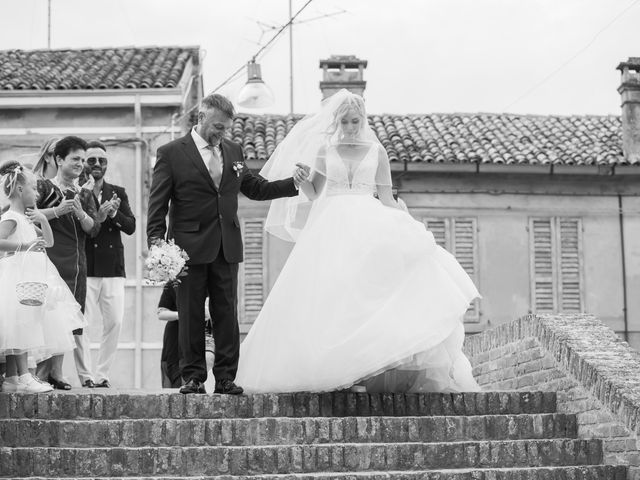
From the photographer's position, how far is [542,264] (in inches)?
927

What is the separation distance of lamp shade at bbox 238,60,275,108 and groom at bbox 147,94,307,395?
10.9 m

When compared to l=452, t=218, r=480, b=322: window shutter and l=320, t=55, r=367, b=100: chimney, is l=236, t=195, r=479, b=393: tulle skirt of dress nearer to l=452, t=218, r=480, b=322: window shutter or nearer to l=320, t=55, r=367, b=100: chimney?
l=452, t=218, r=480, b=322: window shutter

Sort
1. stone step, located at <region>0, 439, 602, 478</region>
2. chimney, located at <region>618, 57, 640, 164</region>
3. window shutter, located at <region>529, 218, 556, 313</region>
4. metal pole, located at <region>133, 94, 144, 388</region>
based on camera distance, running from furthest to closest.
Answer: chimney, located at <region>618, 57, 640, 164</region> < window shutter, located at <region>529, 218, 556, 313</region> < metal pole, located at <region>133, 94, 144, 388</region> < stone step, located at <region>0, 439, 602, 478</region>

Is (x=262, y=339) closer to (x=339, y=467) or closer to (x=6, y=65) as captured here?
(x=339, y=467)

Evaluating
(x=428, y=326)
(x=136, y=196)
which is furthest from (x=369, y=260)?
(x=136, y=196)

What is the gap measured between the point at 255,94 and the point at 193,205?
11133 mm

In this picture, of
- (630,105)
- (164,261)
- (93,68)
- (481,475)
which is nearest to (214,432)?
(164,261)

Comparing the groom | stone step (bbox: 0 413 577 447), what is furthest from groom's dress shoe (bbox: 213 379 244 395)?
stone step (bbox: 0 413 577 447)

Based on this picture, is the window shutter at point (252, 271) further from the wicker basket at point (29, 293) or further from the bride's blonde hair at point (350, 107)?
the wicker basket at point (29, 293)

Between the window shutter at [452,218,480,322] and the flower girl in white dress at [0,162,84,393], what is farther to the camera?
the window shutter at [452,218,480,322]

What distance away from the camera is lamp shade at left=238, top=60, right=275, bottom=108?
64.2 ft

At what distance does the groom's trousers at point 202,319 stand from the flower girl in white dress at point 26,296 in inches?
38.3

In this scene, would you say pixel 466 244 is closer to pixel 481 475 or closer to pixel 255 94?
pixel 255 94

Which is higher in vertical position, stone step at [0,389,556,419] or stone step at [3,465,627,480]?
stone step at [0,389,556,419]
